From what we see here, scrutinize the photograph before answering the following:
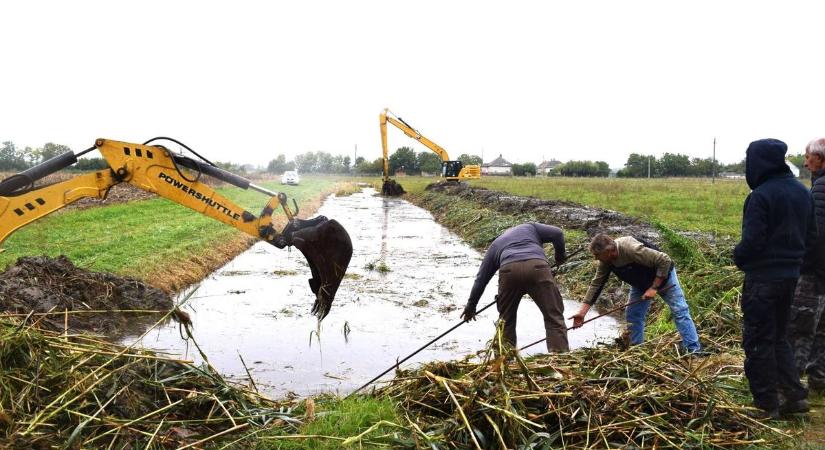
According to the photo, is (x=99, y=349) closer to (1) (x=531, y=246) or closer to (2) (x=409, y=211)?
(1) (x=531, y=246)

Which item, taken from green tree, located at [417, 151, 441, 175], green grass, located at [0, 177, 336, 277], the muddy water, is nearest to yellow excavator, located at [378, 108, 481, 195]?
green grass, located at [0, 177, 336, 277]

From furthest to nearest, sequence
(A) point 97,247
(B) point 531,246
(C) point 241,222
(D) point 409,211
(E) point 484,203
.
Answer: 1. (D) point 409,211
2. (E) point 484,203
3. (A) point 97,247
4. (C) point 241,222
5. (B) point 531,246

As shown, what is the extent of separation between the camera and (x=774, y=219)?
4777 millimetres

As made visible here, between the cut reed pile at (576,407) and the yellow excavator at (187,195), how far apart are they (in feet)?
6.07

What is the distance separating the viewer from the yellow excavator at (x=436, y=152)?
Answer: 124 feet

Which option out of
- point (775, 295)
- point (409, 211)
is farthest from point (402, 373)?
point (409, 211)

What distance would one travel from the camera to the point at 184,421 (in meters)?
4.49

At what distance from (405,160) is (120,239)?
245 ft

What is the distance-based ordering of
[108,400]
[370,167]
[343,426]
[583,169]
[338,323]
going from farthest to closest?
1. [370,167]
2. [583,169]
3. [338,323]
4. [343,426]
5. [108,400]

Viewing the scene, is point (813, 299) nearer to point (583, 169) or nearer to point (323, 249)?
point (323, 249)

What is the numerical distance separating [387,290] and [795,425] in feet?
23.8

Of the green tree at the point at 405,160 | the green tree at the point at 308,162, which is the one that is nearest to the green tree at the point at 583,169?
the green tree at the point at 405,160

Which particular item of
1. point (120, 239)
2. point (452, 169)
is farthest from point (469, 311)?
point (452, 169)

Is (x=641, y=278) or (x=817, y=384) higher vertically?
(x=641, y=278)
